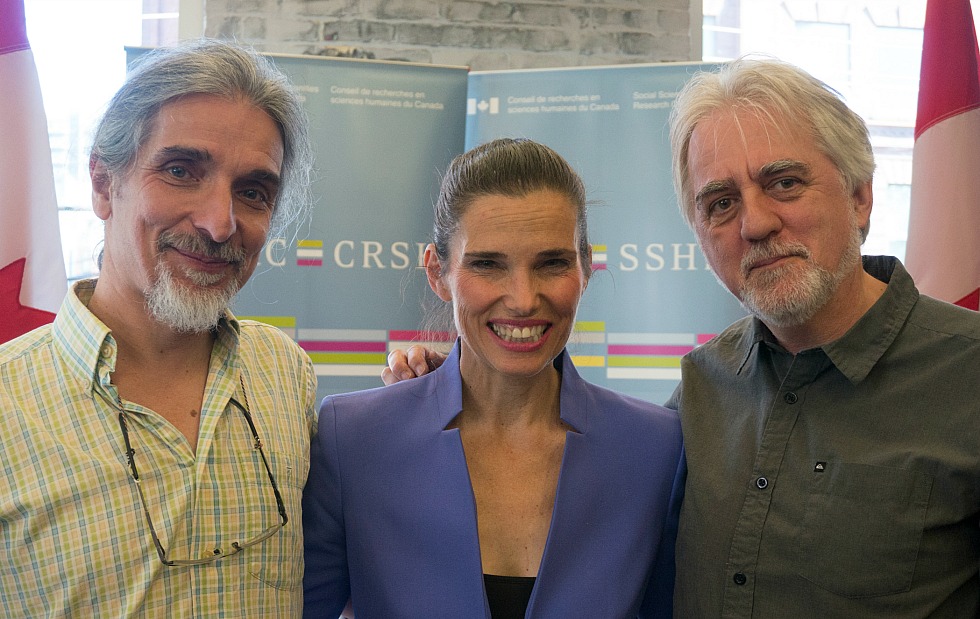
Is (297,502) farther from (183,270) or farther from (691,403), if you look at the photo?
(691,403)

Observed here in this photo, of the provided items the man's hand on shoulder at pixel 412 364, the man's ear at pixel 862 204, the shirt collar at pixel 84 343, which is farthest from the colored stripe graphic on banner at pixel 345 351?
the man's ear at pixel 862 204

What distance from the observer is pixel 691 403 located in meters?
2.00

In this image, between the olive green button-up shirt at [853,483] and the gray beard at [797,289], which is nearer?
the olive green button-up shirt at [853,483]

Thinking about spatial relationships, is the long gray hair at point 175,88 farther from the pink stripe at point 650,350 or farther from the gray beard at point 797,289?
the pink stripe at point 650,350

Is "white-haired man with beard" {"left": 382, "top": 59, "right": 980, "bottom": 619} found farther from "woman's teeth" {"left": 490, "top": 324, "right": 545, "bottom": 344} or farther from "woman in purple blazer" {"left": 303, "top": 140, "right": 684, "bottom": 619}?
"woman's teeth" {"left": 490, "top": 324, "right": 545, "bottom": 344}

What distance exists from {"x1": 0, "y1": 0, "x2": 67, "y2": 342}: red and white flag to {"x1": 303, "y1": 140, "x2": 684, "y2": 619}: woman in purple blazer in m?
1.95

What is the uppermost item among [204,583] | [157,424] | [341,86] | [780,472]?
[341,86]

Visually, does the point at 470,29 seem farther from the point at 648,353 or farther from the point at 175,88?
the point at 175,88

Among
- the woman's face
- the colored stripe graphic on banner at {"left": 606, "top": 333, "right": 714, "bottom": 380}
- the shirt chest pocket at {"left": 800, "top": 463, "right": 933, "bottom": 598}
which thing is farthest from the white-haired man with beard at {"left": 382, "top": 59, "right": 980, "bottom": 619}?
the colored stripe graphic on banner at {"left": 606, "top": 333, "right": 714, "bottom": 380}

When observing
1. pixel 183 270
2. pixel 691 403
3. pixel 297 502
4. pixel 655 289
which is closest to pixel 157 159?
pixel 183 270

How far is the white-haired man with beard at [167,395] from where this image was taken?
54.8 inches

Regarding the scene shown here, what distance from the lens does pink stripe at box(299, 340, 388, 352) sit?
3.72 metres

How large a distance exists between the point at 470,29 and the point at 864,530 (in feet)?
10.6

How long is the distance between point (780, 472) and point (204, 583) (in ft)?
3.45
